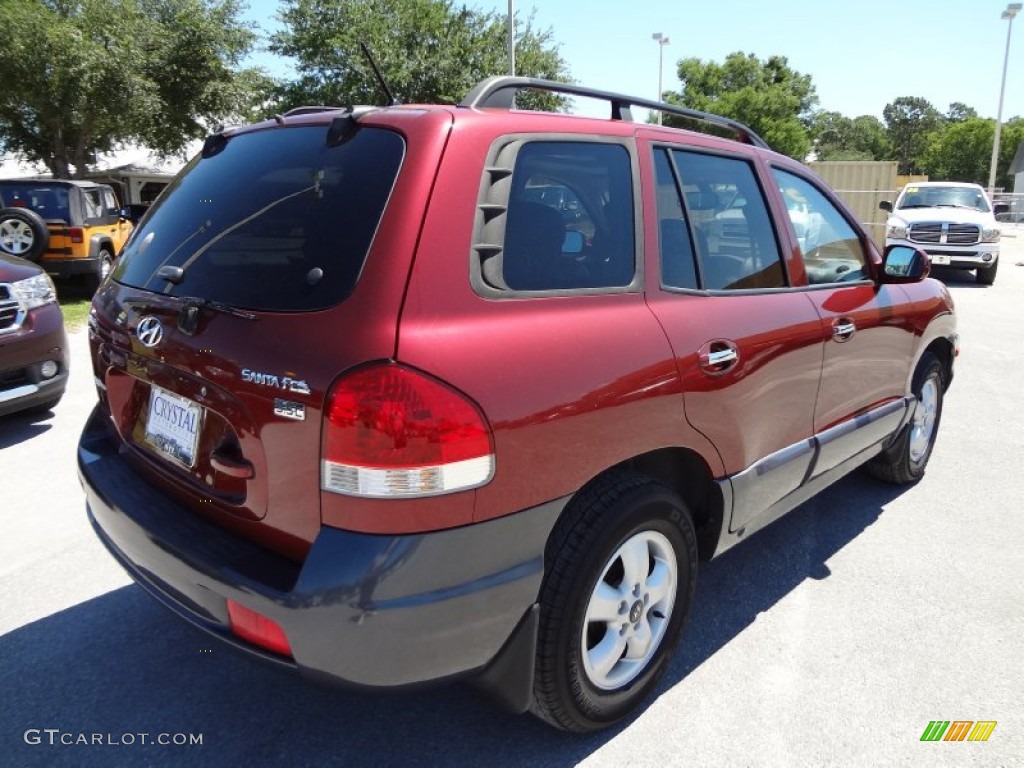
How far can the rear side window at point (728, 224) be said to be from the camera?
2.63 m

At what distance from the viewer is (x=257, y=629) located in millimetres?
1888

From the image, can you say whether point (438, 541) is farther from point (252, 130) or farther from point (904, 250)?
point (904, 250)

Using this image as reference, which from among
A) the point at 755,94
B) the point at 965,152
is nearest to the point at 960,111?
the point at 965,152

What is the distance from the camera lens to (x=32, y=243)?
1013 centimetres

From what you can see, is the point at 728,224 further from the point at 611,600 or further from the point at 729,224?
the point at 611,600

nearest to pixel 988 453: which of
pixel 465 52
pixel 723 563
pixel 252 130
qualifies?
pixel 723 563

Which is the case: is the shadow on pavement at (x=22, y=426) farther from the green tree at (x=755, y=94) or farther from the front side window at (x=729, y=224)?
the green tree at (x=755, y=94)

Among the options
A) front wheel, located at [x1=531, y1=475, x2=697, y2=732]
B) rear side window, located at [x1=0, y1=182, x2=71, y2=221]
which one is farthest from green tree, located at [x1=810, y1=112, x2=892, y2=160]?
front wheel, located at [x1=531, y1=475, x2=697, y2=732]

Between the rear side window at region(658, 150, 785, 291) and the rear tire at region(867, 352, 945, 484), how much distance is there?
174cm

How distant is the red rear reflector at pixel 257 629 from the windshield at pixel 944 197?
16992 millimetres

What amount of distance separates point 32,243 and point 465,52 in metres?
15.7

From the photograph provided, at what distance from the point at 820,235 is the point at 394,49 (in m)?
20.8

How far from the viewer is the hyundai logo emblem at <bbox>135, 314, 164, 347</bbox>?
2.19m

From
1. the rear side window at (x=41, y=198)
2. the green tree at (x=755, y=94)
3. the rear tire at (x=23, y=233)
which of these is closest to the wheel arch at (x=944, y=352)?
the rear tire at (x=23, y=233)
